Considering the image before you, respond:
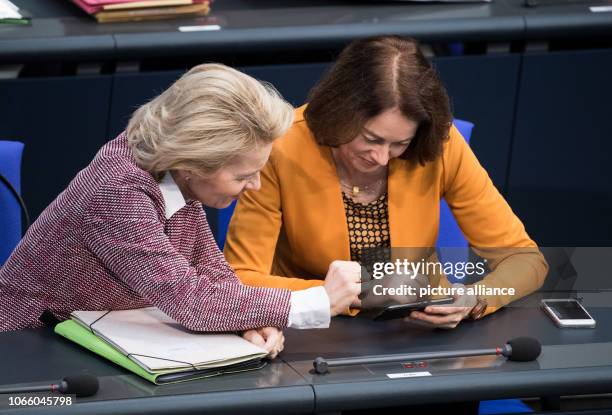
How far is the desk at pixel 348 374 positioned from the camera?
209 cm

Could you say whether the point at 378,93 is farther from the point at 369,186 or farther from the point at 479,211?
the point at 479,211

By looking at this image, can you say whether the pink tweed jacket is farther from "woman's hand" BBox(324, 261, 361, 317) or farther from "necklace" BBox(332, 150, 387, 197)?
"necklace" BBox(332, 150, 387, 197)

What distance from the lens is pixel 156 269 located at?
7.47 ft

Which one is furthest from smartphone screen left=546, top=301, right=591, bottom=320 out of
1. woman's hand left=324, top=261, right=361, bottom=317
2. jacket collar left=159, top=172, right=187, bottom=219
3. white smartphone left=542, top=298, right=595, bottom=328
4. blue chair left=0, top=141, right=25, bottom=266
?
blue chair left=0, top=141, right=25, bottom=266

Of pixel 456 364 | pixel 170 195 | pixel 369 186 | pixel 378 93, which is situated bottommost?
pixel 456 364

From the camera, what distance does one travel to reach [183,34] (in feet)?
12.3

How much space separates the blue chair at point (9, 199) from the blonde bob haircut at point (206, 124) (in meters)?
0.63

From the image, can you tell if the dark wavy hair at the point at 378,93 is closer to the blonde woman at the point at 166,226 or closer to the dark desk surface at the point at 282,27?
the blonde woman at the point at 166,226

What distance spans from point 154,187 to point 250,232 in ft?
1.67

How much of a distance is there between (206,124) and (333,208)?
659mm

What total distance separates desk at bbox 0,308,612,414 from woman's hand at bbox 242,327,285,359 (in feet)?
0.08

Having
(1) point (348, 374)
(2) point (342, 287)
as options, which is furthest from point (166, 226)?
(1) point (348, 374)

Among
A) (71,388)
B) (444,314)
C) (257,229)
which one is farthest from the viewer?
(257,229)

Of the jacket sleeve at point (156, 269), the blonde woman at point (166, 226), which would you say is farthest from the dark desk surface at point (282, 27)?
the jacket sleeve at point (156, 269)
